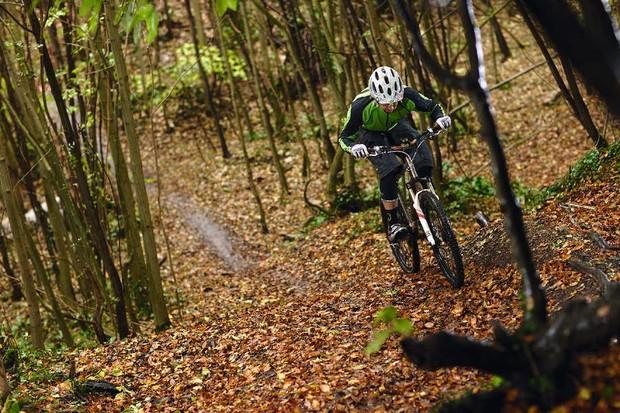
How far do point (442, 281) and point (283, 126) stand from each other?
14947 millimetres

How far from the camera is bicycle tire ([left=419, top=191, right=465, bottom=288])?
249 inches

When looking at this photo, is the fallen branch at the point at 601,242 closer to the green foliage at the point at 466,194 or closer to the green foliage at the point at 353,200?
the green foliage at the point at 466,194

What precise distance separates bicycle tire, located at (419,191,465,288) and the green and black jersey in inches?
37.3

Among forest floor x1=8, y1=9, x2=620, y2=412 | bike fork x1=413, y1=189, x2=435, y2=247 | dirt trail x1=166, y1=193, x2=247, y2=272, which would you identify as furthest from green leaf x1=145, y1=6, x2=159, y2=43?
dirt trail x1=166, y1=193, x2=247, y2=272

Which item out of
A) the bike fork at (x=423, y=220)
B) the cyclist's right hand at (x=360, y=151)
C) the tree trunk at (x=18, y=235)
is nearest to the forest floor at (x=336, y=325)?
the bike fork at (x=423, y=220)

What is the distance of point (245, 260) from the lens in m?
14.0

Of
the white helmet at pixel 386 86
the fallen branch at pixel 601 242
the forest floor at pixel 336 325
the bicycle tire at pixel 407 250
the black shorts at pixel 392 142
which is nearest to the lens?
the forest floor at pixel 336 325

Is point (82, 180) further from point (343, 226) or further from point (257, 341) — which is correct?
point (343, 226)

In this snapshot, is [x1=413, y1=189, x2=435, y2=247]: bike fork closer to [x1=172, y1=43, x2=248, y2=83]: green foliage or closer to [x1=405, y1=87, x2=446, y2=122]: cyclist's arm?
[x1=405, y1=87, x2=446, y2=122]: cyclist's arm

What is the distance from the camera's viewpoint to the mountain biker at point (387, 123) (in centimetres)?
663

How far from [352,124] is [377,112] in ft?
1.02

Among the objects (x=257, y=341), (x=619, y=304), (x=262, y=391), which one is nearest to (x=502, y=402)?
(x=619, y=304)

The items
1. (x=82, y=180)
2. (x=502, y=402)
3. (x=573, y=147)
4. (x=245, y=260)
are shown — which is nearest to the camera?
(x=502, y=402)

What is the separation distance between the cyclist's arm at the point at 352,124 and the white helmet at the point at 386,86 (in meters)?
0.32
